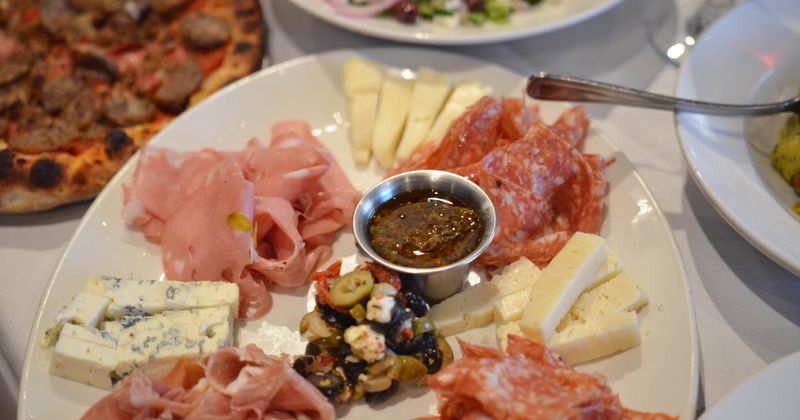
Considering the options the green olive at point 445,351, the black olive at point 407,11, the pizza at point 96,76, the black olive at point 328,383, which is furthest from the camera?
the black olive at point 407,11

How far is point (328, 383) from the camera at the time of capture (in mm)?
1902

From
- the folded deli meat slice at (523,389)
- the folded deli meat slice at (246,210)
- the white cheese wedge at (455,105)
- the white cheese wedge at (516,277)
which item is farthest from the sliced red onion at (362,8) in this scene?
the folded deli meat slice at (523,389)

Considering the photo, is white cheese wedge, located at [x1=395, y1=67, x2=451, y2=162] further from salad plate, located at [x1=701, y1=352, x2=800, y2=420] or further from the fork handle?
salad plate, located at [x1=701, y1=352, x2=800, y2=420]

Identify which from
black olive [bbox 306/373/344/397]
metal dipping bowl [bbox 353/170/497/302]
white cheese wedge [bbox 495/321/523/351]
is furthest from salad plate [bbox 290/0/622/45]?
black olive [bbox 306/373/344/397]

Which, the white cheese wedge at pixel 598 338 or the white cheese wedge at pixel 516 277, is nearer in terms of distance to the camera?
the white cheese wedge at pixel 598 338

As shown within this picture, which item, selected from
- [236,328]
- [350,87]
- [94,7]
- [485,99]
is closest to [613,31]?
[485,99]

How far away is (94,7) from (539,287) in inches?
106

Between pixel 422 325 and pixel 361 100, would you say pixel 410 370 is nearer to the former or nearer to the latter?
pixel 422 325

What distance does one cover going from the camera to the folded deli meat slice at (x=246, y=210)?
88.1 inches

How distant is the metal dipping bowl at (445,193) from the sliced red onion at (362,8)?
3.59ft

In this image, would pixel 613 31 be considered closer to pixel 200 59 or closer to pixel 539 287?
pixel 539 287

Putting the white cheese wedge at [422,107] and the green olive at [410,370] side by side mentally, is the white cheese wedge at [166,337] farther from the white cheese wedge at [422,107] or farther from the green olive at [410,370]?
the white cheese wedge at [422,107]

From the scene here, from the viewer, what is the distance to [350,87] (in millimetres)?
2836

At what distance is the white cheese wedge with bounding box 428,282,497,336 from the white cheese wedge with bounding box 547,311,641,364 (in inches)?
9.7
